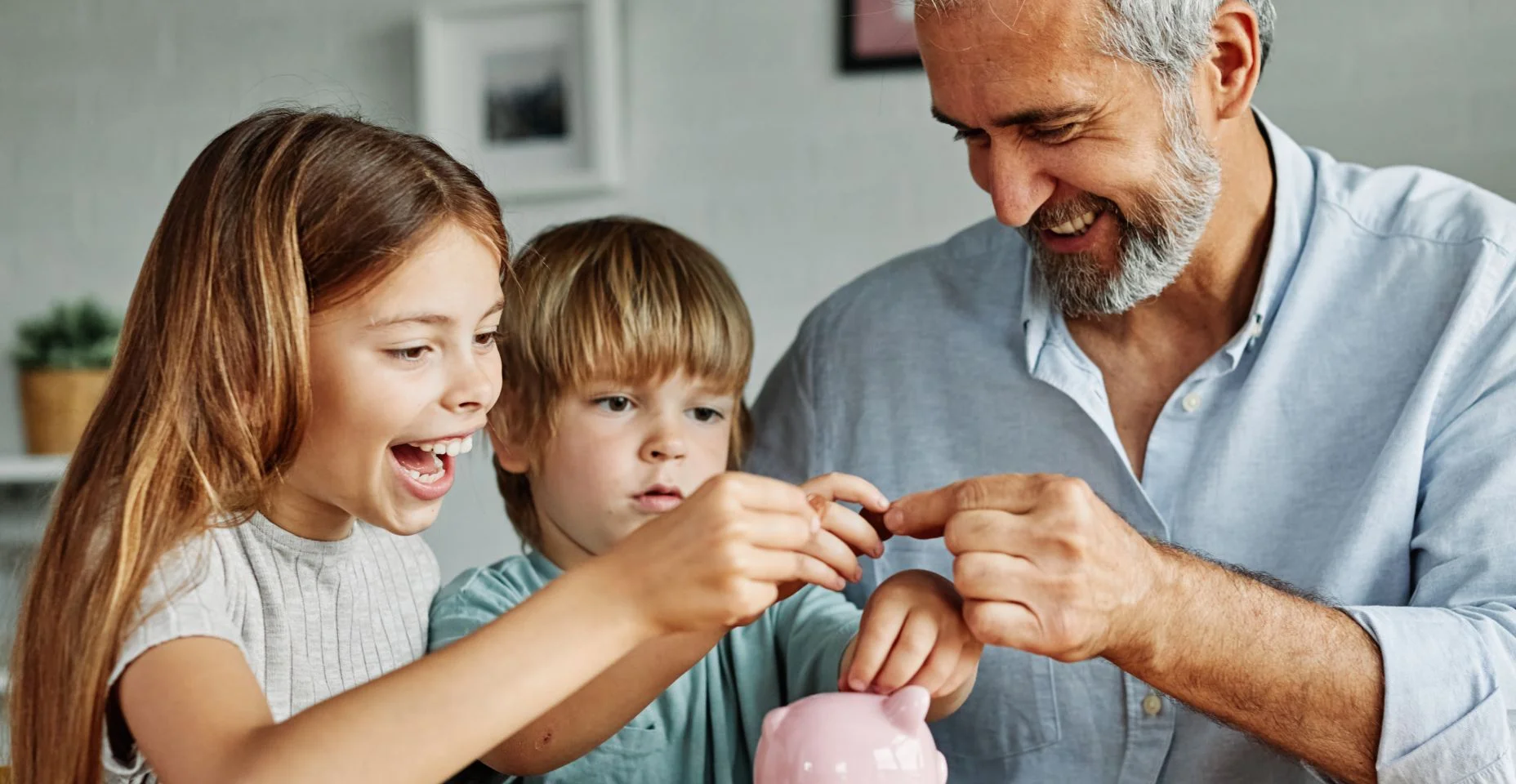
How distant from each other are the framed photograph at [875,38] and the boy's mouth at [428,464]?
1676 mm

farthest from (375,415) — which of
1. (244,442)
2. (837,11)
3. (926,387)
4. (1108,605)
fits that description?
(837,11)

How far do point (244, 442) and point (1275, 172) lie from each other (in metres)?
1.11

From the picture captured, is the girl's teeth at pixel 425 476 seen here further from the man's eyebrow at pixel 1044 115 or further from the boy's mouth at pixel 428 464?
the man's eyebrow at pixel 1044 115

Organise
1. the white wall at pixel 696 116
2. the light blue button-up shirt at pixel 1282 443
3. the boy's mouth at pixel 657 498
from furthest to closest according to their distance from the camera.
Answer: the white wall at pixel 696 116 < the boy's mouth at pixel 657 498 < the light blue button-up shirt at pixel 1282 443

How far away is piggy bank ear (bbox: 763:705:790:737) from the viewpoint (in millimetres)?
1062

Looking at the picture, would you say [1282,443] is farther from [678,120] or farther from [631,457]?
[678,120]

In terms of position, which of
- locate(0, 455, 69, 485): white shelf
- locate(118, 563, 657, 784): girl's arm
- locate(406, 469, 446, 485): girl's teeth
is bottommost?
locate(0, 455, 69, 485): white shelf

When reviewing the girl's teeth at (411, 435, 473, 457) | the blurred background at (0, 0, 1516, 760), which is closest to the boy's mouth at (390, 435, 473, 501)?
the girl's teeth at (411, 435, 473, 457)

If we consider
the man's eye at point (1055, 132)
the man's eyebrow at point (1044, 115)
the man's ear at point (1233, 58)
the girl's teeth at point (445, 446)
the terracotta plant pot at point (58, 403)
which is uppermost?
the man's ear at point (1233, 58)

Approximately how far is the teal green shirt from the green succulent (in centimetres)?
188

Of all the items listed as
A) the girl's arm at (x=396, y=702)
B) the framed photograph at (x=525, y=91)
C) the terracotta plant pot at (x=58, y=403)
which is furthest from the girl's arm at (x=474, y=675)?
the terracotta plant pot at (x=58, y=403)

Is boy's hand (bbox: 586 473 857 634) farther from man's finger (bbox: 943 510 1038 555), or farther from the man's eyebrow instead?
the man's eyebrow

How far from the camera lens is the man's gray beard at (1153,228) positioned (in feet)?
4.98

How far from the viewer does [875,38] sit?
274 cm
